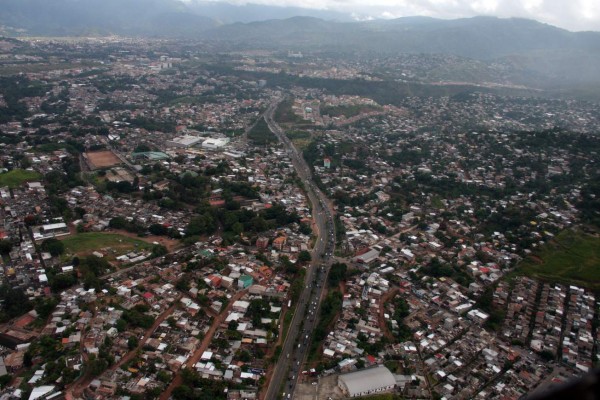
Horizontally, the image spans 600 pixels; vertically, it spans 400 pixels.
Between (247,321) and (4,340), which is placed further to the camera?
(247,321)

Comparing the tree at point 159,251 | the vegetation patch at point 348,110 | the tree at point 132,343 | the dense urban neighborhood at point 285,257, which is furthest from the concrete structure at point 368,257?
the vegetation patch at point 348,110

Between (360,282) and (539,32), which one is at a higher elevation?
(539,32)

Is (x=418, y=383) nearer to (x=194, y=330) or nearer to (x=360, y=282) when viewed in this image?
(x=360, y=282)

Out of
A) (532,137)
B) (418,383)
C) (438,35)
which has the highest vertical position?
(438,35)

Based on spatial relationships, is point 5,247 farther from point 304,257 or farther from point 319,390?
point 319,390

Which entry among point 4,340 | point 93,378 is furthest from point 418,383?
point 4,340

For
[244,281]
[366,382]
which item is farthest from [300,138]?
[366,382]

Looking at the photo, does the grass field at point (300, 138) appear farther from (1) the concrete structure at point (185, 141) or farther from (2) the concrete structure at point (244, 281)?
(2) the concrete structure at point (244, 281)
